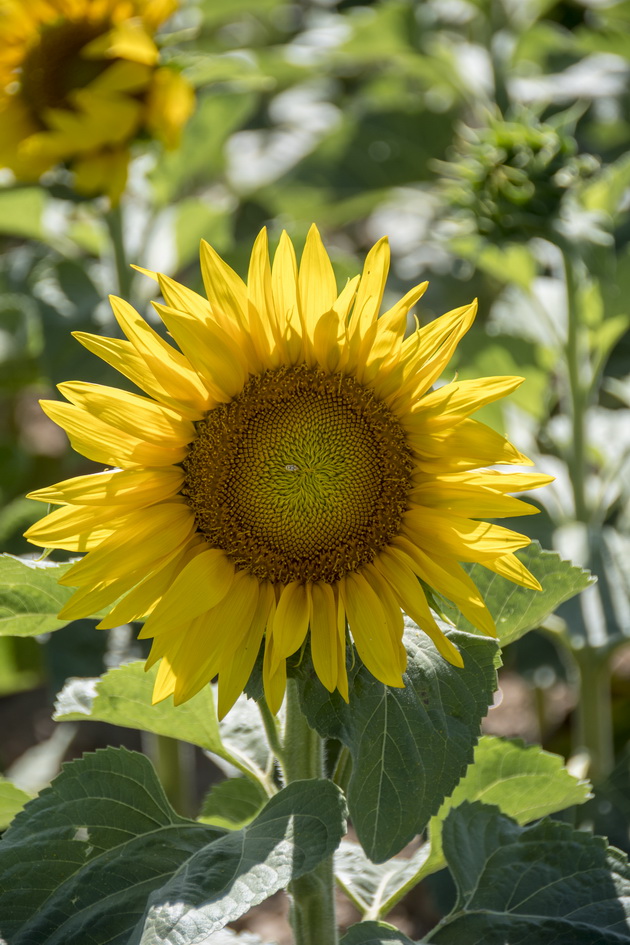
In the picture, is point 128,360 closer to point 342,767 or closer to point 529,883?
point 342,767

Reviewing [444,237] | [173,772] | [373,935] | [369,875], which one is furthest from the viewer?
[173,772]

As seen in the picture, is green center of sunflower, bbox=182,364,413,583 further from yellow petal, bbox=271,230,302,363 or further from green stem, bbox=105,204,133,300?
green stem, bbox=105,204,133,300

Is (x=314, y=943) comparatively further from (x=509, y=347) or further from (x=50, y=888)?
(x=509, y=347)

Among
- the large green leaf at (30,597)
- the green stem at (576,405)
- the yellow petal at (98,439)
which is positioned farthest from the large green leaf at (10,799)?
the green stem at (576,405)

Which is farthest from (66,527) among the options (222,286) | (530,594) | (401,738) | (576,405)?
(576,405)

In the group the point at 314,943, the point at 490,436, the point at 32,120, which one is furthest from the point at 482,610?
the point at 32,120
